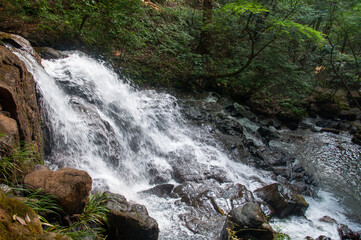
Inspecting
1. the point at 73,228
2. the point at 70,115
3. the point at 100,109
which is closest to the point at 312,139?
the point at 100,109

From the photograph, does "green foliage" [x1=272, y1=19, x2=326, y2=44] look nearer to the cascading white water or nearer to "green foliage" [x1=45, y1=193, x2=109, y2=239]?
the cascading white water

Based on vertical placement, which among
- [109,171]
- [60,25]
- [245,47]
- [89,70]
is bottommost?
[109,171]

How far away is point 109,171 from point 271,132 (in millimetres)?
7335

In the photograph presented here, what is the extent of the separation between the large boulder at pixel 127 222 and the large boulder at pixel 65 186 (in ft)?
1.83

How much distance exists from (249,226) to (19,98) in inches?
159

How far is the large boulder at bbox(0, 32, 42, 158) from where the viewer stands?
3.33 m

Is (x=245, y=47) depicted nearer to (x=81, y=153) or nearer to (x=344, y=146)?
(x=344, y=146)

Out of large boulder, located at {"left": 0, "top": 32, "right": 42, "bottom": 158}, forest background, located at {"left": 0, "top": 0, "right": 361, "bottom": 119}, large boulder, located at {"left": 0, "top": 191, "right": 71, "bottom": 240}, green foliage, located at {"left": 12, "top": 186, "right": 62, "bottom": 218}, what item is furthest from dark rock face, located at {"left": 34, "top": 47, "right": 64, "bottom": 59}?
large boulder, located at {"left": 0, "top": 191, "right": 71, "bottom": 240}

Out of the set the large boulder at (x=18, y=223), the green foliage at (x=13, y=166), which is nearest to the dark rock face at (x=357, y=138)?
the green foliage at (x=13, y=166)

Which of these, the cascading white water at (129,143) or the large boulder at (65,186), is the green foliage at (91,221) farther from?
the cascading white water at (129,143)

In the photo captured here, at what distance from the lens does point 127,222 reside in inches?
138

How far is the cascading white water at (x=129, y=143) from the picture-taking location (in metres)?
5.09

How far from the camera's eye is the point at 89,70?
7816 mm

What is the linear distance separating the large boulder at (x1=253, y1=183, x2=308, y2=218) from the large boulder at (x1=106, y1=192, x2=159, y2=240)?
323 centimetres
